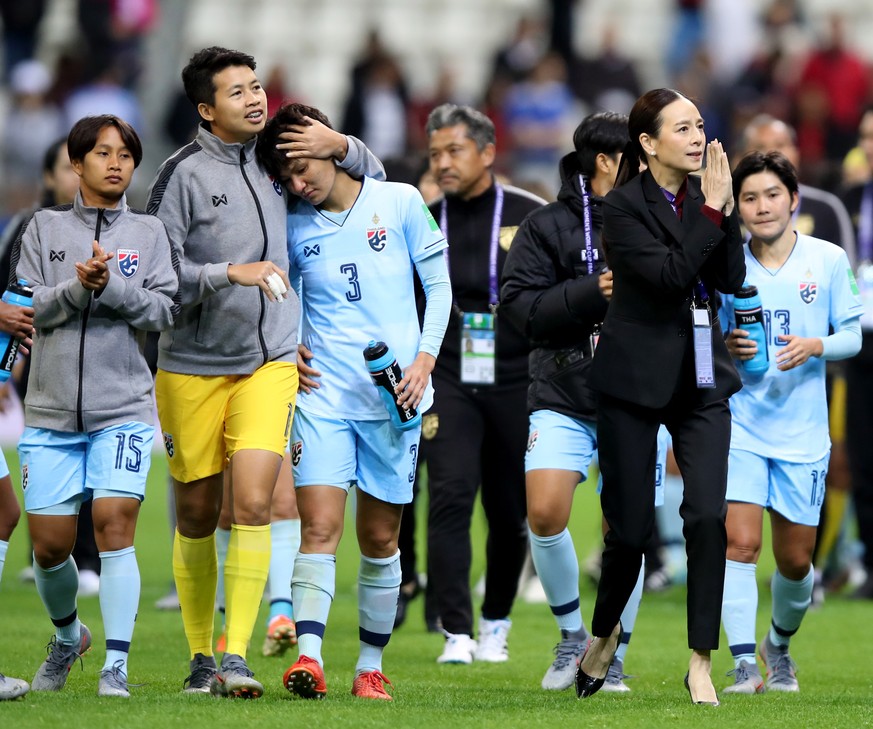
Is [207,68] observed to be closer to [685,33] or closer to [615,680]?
[615,680]

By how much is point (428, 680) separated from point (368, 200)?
2.10 metres

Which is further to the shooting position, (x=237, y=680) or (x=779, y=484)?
(x=779, y=484)

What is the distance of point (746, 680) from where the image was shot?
6984mm

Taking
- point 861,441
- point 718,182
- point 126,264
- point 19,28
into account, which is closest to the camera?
point 718,182

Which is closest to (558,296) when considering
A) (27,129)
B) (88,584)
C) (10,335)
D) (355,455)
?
(355,455)

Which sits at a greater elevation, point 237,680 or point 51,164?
point 51,164

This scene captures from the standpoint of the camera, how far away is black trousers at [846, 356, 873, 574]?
10750 mm

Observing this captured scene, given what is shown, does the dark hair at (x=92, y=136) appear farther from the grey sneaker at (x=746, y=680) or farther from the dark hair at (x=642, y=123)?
the grey sneaker at (x=746, y=680)

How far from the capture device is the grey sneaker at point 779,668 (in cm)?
732

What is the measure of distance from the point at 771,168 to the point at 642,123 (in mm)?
1156

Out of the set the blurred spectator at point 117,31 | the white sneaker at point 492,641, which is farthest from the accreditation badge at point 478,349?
the blurred spectator at point 117,31

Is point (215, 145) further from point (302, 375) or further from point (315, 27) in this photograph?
point (315, 27)

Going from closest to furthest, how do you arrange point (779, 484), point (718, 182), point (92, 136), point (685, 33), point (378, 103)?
1. point (718, 182)
2. point (92, 136)
3. point (779, 484)
4. point (378, 103)
5. point (685, 33)

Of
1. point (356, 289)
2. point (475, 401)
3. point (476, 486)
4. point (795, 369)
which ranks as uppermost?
point (356, 289)
